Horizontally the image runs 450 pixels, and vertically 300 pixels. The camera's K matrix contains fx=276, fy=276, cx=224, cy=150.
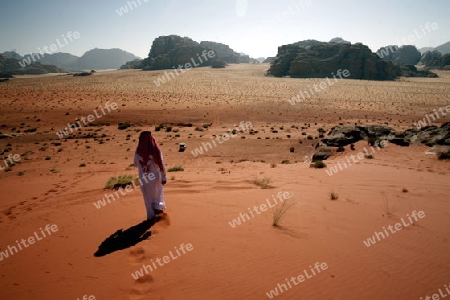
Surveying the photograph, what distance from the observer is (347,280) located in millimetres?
4051

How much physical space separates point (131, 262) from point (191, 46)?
416 ft

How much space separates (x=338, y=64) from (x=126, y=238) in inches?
3362

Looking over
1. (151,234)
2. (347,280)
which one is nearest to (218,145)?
(151,234)

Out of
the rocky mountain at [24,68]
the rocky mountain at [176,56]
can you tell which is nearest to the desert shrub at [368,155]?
the rocky mountain at [176,56]

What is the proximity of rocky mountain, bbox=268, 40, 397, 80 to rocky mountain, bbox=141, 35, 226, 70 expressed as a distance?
3678 centimetres

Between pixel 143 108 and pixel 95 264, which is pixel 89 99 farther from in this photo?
pixel 95 264

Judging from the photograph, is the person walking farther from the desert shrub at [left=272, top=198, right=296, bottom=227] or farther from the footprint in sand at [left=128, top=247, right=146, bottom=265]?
the desert shrub at [left=272, top=198, right=296, bottom=227]

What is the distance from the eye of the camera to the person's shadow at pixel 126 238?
4.95m

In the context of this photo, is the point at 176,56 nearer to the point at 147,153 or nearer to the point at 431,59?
the point at 431,59

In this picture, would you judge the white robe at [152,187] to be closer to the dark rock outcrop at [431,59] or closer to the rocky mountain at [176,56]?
the rocky mountain at [176,56]

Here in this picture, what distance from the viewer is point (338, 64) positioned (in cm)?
7900

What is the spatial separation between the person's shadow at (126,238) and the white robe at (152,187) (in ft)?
0.83

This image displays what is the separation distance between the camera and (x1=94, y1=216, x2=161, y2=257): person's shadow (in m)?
4.95

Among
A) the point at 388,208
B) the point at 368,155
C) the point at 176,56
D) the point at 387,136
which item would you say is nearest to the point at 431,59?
the point at 176,56
